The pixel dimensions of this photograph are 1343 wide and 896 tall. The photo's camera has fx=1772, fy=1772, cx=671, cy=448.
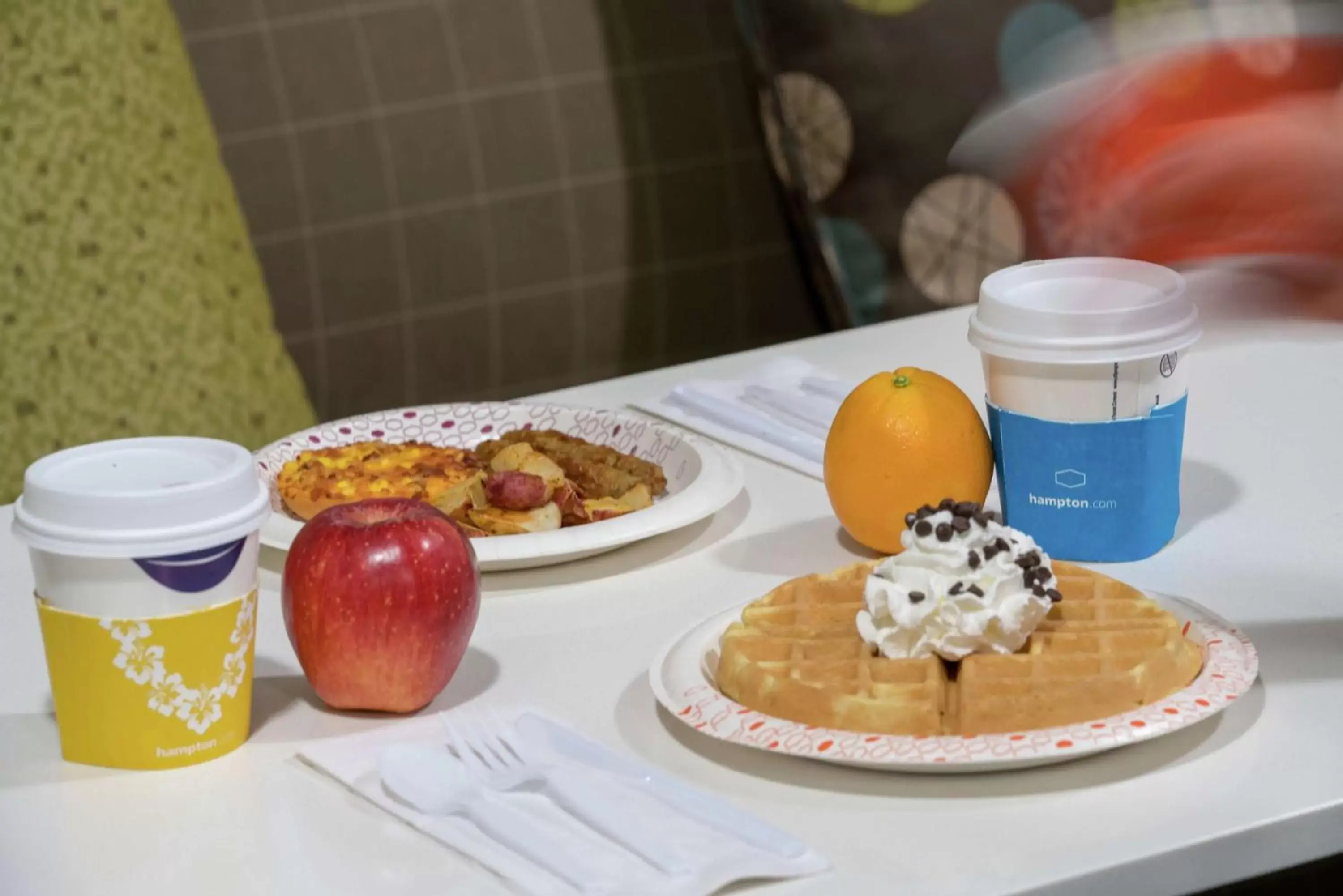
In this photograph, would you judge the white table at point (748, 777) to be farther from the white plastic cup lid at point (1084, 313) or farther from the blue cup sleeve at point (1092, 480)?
the white plastic cup lid at point (1084, 313)

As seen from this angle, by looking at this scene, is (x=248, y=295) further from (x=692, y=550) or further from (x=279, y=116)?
(x=692, y=550)

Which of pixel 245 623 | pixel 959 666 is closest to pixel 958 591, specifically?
pixel 959 666

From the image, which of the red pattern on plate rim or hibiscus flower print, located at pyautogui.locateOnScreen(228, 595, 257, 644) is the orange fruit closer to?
the red pattern on plate rim

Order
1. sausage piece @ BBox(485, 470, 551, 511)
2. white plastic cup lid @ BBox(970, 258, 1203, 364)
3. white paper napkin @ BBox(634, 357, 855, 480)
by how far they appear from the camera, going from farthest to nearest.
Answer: white paper napkin @ BBox(634, 357, 855, 480) < sausage piece @ BBox(485, 470, 551, 511) < white plastic cup lid @ BBox(970, 258, 1203, 364)

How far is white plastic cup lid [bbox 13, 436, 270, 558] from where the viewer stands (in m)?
0.81

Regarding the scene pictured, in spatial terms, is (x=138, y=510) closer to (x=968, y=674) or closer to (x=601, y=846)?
(x=601, y=846)

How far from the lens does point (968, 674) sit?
83cm

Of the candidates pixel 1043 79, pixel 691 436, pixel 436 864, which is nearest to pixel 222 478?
pixel 436 864

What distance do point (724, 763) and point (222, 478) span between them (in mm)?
271

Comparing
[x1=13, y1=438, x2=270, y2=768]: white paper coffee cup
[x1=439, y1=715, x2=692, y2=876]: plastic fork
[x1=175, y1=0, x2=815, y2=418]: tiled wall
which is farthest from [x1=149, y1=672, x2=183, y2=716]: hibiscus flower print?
[x1=175, y1=0, x2=815, y2=418]: tiled wall

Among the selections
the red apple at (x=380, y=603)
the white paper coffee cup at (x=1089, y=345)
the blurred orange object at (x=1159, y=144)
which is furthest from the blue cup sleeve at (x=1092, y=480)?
the blurred orange object at (x=1159, y=144)

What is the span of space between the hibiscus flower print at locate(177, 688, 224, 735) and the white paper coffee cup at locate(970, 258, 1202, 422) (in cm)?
48

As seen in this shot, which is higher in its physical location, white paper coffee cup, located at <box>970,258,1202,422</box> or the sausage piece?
white paper coffee cup, located at <box>970,258,1202,422</box>

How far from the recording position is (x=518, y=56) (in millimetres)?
2033
